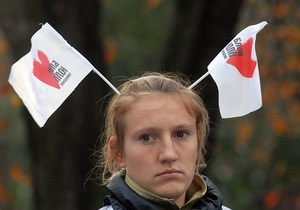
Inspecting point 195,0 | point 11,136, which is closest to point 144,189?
point 195,0

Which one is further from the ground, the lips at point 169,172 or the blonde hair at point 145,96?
the blonde hair at point 145,96

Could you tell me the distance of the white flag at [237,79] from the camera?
4.72 meters

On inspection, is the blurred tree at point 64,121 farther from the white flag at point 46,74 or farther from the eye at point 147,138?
the eye at point 147,138

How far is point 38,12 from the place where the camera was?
27.7 feet

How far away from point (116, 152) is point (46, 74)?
0.50 metres

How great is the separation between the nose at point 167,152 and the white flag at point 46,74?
0.61m

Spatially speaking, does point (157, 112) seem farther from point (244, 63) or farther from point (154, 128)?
point (244, 63)

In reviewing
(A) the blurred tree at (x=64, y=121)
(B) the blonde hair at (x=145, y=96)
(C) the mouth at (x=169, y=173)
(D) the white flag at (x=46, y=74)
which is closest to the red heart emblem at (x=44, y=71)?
(D) the white flag at (x=46, y=74)

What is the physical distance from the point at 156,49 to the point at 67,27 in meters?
8.43

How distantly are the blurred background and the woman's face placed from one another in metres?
1.59

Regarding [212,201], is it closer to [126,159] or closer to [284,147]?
[126,159]

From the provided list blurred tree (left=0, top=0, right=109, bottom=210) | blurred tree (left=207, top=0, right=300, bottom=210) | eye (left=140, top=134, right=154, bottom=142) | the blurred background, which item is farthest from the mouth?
blurred tree (left=207, top=0, right=300, bottom=210)

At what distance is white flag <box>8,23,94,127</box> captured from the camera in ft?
15.2

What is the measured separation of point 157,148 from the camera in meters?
4.22
